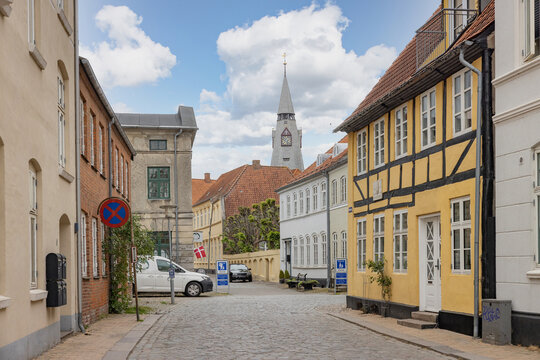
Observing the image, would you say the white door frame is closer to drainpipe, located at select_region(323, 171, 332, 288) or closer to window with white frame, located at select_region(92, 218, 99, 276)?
window with white frame, located at select_region(92, 218, 99, 276)

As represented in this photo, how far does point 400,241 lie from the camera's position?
19.4 metres

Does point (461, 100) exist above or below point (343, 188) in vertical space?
above

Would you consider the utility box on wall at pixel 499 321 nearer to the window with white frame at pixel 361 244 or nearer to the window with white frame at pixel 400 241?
the window with white frame at pixel 400 241

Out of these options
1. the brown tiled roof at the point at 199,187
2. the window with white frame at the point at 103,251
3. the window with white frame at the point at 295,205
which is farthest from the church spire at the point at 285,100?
the window with white frame at the point at 103,251

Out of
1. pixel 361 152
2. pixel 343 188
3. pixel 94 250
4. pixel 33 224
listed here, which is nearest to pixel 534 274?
pixel 33 224

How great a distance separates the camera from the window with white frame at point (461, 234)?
15203mm

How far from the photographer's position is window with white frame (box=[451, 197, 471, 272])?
15203 mm

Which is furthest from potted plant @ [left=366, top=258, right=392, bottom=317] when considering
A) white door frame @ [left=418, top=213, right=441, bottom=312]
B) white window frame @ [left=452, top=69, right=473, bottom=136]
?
white window frame @ [left=452, top=69, right=473, bottom=136]

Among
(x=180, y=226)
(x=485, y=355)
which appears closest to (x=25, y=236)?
(x=485, y=355)

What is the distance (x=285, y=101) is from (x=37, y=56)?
135119 mm

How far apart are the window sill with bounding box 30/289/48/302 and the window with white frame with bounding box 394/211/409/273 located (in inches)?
376

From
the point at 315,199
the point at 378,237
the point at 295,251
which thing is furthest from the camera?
the point at 295,251

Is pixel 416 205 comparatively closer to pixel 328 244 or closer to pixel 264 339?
pixel 264 339

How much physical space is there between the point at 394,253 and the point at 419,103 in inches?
158
